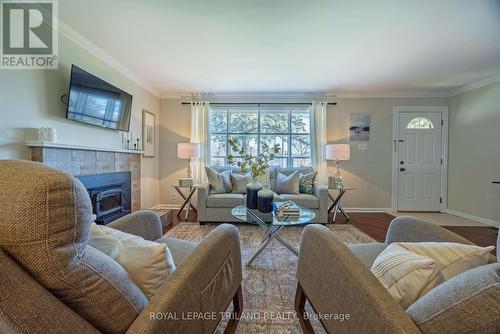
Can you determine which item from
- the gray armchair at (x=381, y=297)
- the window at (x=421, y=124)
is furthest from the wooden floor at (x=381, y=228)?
the gray armchair at (x=381, y=297)

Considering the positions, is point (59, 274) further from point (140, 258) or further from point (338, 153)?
point (338, 153)

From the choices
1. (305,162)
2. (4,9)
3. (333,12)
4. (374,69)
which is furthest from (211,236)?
(305,162)

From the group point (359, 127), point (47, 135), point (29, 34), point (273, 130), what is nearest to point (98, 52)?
point (29, 34)

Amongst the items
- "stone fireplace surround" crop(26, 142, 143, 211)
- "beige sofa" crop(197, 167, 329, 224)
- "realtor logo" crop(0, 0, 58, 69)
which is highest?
"realtor logo" crop(0, 0, 58, 69)

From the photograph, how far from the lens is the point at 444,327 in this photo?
55 centimetres

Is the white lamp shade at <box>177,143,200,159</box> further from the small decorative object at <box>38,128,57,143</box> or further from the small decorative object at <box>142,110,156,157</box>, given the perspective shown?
the small decorative object at <box>38,128,57,143</box>

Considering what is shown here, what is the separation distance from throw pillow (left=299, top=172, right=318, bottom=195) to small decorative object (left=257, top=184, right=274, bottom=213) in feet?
5.20

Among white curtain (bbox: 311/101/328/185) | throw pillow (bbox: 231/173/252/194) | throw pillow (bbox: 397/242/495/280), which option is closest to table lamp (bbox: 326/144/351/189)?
white curtain (bbox: 311/101/328/185)

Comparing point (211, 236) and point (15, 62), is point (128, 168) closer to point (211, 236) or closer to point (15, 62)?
point (15, 62)

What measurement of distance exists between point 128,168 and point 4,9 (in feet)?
6.63

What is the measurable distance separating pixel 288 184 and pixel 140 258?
3112mm

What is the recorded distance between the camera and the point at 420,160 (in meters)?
4.34

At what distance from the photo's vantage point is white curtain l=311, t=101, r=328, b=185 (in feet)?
14.1

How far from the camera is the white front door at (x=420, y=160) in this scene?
14.2ft
